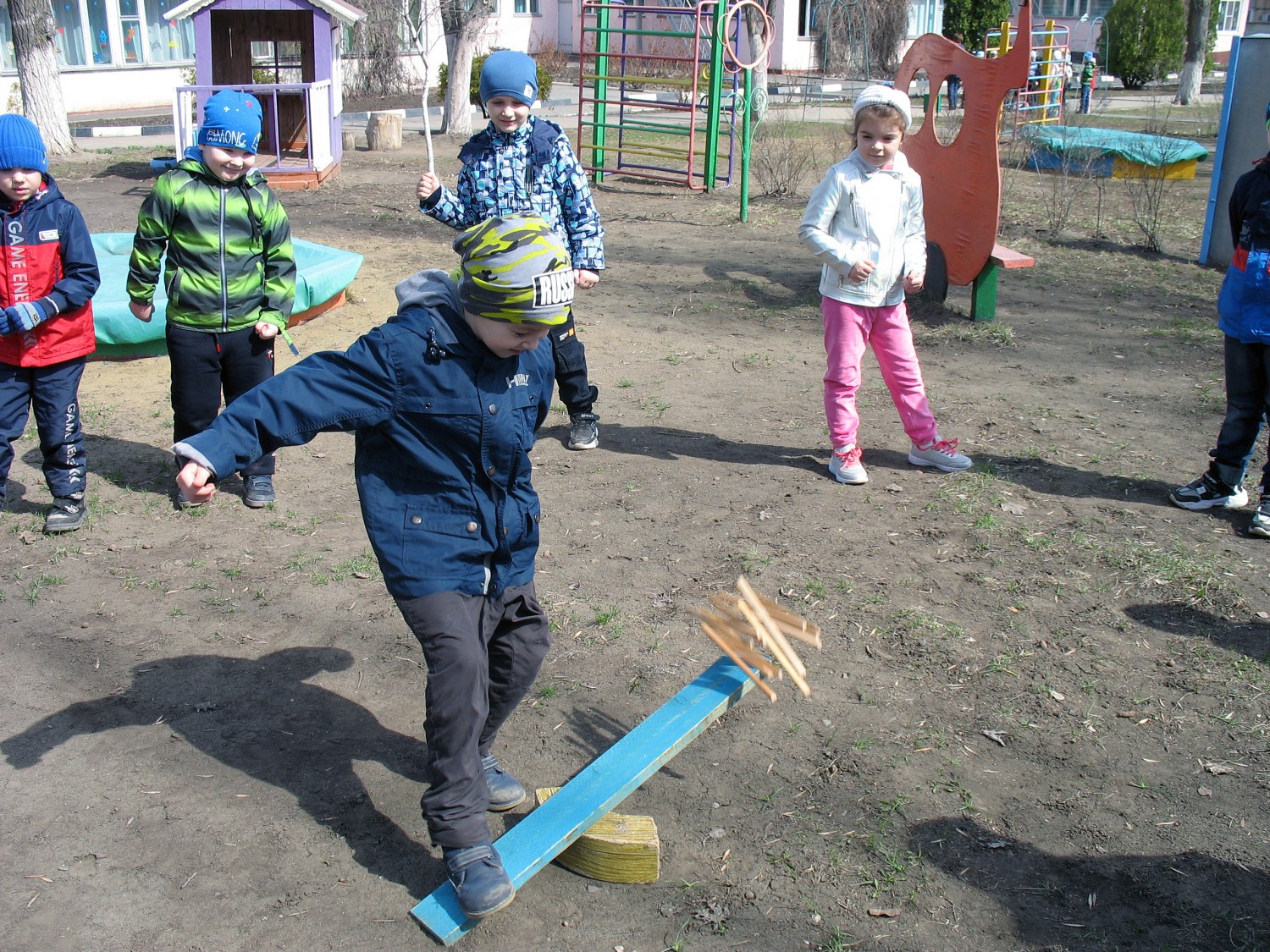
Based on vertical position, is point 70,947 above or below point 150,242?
below

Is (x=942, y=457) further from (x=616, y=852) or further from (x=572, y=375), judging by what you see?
(x=616, y=852)

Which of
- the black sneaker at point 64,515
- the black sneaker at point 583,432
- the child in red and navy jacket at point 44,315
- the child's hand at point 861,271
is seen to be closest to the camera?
the child in red and navy jacket at point 44,315

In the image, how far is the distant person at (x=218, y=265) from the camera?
457cm

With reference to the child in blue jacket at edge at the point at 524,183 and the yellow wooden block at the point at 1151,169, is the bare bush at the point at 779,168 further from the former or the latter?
the child in blue jacket at edge at the point at 524,183

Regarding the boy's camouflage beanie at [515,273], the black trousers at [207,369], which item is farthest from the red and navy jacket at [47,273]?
the boy's camouflage beanie at [515,273]

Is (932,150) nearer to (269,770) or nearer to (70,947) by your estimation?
(269,770)

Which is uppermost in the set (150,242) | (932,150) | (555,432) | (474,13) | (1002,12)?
(1002,12)

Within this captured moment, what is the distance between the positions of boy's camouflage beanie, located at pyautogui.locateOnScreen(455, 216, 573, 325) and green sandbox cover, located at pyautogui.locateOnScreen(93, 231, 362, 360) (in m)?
4.32

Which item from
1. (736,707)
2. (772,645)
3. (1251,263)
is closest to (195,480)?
(772,645)

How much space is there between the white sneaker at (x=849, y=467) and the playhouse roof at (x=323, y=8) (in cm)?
1030

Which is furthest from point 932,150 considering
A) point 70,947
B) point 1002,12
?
point 1002,12

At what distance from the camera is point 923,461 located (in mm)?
5398

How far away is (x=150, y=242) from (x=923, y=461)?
3.60 meters

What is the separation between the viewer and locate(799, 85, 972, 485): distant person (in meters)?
4.90
